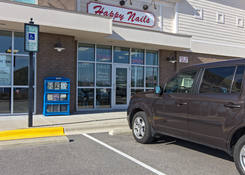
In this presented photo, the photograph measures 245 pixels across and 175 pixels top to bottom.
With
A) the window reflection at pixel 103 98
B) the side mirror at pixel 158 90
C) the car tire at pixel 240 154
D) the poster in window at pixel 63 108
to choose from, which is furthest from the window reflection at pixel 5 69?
the car tire at pixel 240 154

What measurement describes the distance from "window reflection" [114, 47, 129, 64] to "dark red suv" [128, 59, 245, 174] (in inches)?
266

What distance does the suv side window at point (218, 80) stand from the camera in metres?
4.17

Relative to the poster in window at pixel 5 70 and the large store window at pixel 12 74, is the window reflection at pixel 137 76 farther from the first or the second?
the poster in window at pixel 5 70

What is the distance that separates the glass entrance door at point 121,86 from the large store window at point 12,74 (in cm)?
449

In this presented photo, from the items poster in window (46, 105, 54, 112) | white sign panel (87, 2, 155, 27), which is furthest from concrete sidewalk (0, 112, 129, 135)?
white sign panel (87, 2, 155, 27)

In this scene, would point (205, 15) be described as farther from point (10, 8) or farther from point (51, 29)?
point (10, 8)

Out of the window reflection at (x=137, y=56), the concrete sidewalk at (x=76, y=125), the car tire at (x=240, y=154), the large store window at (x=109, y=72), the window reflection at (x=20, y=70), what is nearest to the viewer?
the car tire at (x=240, y=154)

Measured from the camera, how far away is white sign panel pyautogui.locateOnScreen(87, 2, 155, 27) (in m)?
11.4

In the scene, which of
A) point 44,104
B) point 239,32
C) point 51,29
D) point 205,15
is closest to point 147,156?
point 44,104

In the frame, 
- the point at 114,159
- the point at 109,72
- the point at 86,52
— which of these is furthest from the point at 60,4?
the point at 114,159

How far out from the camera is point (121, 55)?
1255 cm

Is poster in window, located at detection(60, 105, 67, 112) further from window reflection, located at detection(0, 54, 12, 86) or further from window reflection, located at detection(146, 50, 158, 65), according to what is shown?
window reflection, located at detection(146, 50, 158, 65)

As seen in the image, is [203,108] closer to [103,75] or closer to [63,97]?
[63,97]

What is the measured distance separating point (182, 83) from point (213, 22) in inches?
480
